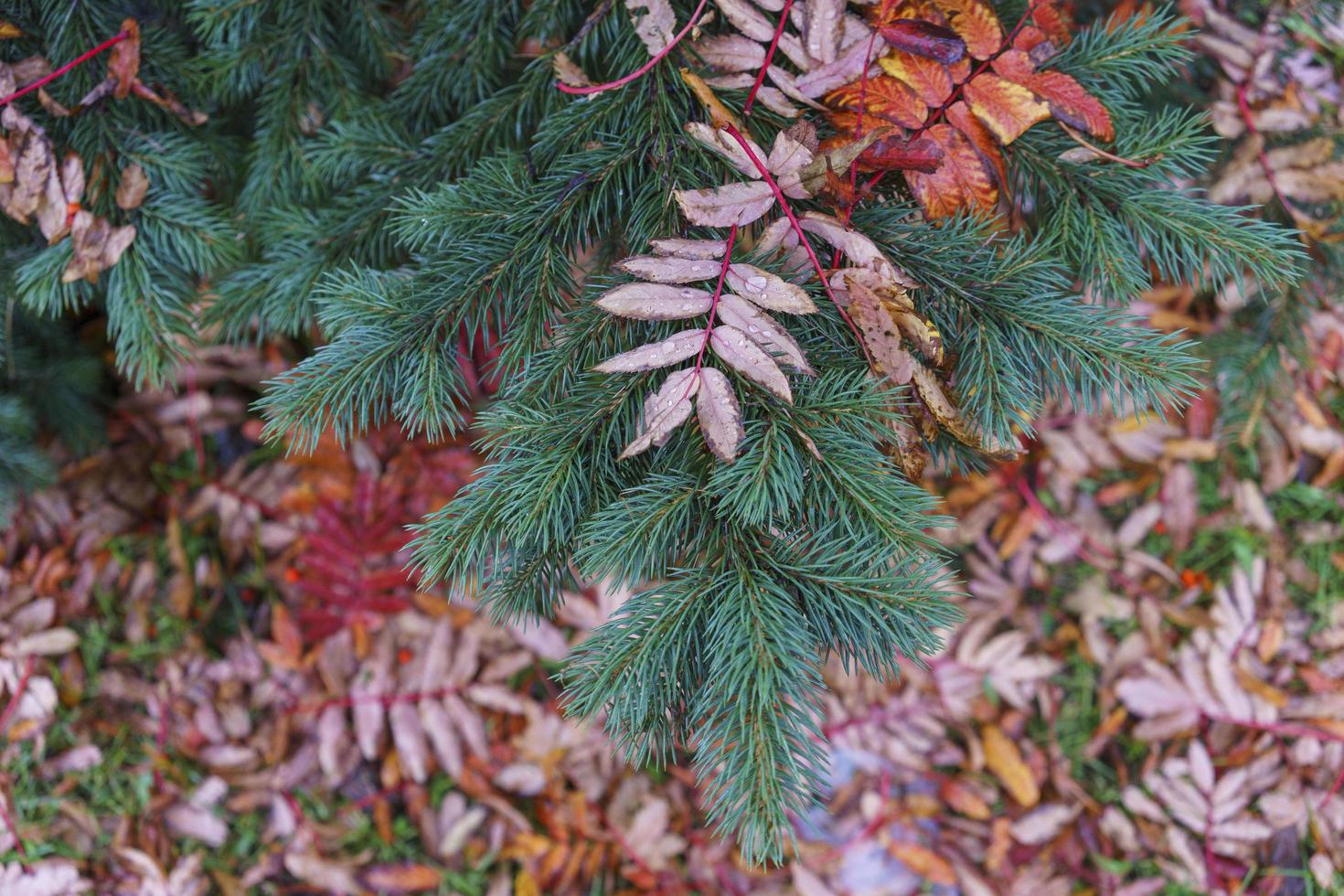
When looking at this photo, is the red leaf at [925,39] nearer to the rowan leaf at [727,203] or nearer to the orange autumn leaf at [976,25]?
the orange autumn leaf at [976,25]

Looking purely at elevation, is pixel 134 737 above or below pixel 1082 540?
above

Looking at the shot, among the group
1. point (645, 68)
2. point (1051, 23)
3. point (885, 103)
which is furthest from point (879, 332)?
point (1051, 23)

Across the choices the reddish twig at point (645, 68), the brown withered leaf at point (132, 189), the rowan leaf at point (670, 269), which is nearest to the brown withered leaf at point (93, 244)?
the brown withered leaf at point (132, 189)

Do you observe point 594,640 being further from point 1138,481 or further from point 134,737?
point 1138,481

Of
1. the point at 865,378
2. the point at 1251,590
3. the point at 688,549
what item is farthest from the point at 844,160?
the point at 1251,590

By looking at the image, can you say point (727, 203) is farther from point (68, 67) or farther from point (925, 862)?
point (925, 862)
